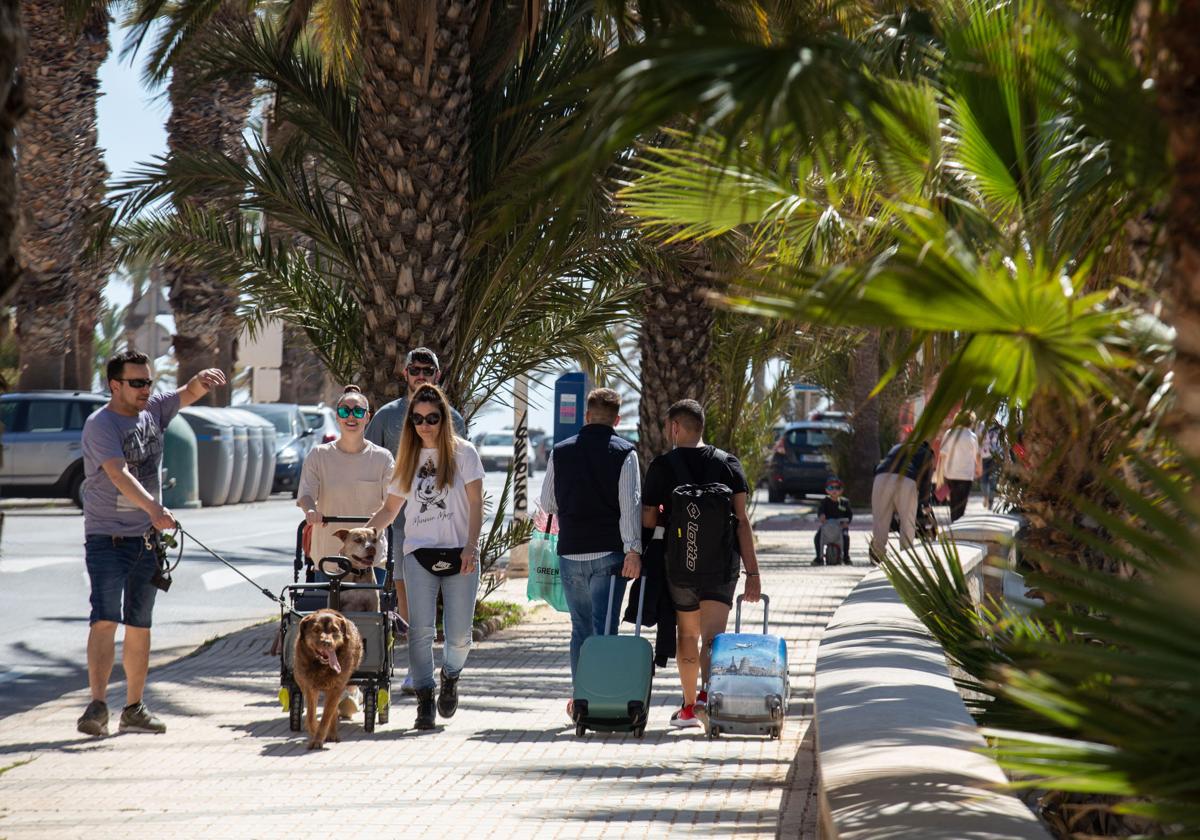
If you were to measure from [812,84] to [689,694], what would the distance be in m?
5.54

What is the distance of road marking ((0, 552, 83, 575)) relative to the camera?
1581 centimetres

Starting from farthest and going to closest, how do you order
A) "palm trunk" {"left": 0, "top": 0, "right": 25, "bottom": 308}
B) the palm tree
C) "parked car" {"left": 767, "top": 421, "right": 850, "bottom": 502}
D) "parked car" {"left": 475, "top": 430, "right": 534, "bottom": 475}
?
"parked car" {"left": 475, "top": 430, "right": 534, "bottom": 475}
"parked car" {"left": 767, "top": 421, "right": 850, "bottom": 502}
the palm tree
"palm trunk" {"left": 0, "top": 0, "right": 25, "bottom": 308}

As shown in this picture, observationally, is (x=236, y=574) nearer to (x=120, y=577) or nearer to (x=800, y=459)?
(x=120, y=577)

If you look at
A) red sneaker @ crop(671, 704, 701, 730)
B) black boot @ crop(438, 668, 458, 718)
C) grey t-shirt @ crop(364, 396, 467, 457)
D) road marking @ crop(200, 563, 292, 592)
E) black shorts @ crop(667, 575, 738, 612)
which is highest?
grey t-shirt @ crop(364, 396, 467, 457)

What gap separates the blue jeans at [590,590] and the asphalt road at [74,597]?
11.1ft

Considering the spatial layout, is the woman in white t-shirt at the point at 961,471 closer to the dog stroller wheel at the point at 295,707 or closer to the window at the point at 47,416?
the dog stroller wheel at the point at 295,707

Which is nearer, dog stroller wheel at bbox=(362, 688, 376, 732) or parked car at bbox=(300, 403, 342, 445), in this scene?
dog stroller wheel at bbox=(362, 688, 376, 732)

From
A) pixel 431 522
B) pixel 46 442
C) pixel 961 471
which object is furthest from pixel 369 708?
pixel 46 442

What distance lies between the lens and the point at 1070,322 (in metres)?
3.64

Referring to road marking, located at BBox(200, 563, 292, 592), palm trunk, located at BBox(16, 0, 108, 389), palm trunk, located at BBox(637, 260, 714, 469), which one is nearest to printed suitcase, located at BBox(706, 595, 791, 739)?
palm trunk, located at BBox(637, 260, 714, 469)

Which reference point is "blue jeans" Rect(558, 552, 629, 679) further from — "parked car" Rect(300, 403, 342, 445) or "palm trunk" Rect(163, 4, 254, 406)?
"parked car" Rect(300, 403, 342, 445)

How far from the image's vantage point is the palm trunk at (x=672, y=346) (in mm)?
15766

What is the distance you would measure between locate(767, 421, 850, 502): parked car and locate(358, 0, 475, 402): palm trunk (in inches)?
956

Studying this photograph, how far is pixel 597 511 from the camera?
8.16 meters
